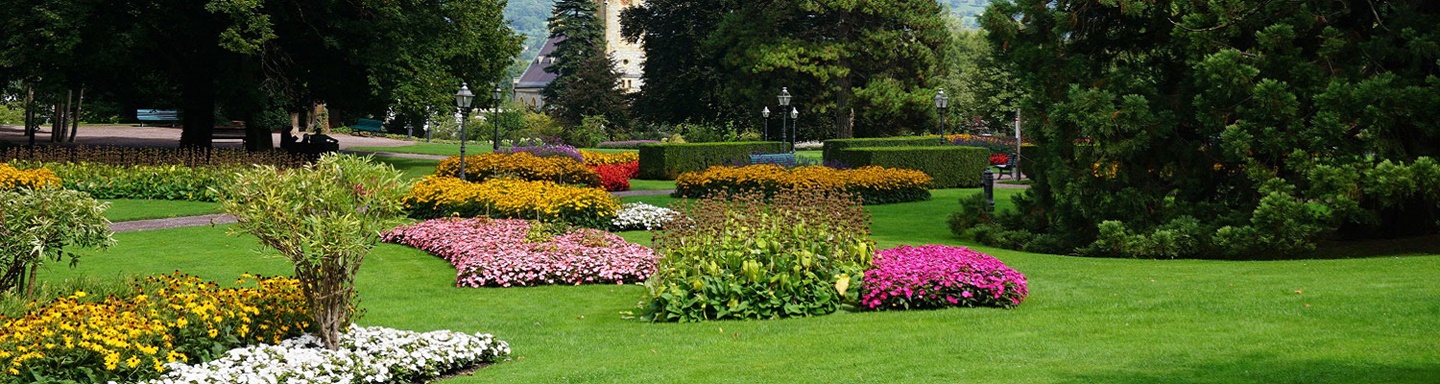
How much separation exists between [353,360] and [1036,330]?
4525 millimetres

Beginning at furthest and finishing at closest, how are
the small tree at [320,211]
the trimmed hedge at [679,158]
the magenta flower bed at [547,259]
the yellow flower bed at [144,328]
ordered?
the trimmed hedge at [679,158] → the magenta flower bed at [547,259] → the small tree at [320,211] → the yellow flower bed at [144,328]

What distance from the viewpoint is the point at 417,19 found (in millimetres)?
31828

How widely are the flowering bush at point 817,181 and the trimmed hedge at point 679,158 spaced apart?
24.3 feet

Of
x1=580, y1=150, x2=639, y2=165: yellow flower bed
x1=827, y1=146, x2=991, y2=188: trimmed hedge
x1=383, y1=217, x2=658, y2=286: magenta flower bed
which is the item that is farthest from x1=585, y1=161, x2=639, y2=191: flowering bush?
x1=383, y1=217, x2=658, y2=286: magenta flower bed

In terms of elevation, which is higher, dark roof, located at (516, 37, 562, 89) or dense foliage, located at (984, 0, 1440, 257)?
dark roof, located at (516, 37, 562, 89)

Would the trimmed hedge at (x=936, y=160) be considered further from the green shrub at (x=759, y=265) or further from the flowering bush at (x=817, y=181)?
the green shrub at (x=759, y=265)

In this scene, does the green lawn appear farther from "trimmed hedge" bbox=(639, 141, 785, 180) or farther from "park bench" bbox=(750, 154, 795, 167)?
"trimmed hedge" bbox=(639, 141, 785, 180)

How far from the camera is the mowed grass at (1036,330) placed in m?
7.26

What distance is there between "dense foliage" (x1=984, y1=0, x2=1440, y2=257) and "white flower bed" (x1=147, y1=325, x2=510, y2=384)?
9.08 meters

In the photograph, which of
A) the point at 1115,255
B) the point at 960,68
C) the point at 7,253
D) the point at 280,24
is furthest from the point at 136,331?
the point at 960,68

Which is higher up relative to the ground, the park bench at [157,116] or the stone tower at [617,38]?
the stone tower at [617,38]

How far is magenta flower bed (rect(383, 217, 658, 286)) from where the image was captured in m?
12.8

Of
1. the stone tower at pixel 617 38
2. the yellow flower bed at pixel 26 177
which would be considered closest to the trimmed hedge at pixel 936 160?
the yellow flower bed at pixel 26 177

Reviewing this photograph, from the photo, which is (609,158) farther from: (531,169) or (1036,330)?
(1036,330)
